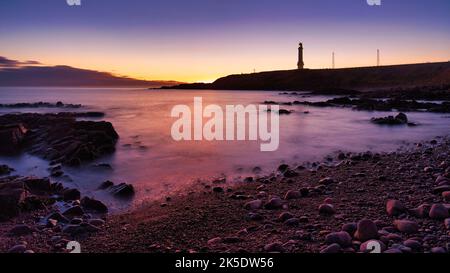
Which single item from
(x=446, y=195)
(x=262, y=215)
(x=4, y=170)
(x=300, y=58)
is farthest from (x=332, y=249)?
(x=300, y=58)

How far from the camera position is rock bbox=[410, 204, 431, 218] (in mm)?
3809

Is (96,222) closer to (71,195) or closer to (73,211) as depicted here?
(73,211)

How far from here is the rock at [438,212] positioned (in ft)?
12.1

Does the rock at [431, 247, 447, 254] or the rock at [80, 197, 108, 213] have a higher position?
the rock at [431, 247, 447, 254]

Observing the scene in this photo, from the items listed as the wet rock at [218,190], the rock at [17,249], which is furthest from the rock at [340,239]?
the rock at [17,249]

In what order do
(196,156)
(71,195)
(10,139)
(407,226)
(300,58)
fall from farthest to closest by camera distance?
1. (300,58)
2. (10,139)
3. (196,156)
4. (71,195)
5. (407,226)

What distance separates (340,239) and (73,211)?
372 cm

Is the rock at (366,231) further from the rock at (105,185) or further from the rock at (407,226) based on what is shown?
the rock at (105,185)

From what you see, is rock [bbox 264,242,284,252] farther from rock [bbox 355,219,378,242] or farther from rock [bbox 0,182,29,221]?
rock [bbox 0,182,29,221]

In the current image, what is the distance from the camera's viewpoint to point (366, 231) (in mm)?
3312

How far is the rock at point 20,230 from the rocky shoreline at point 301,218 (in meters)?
0.82

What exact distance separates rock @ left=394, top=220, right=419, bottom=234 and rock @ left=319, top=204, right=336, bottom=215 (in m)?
0.80

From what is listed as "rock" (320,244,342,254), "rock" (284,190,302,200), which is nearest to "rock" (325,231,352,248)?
"rock" (320,244,342,254)
